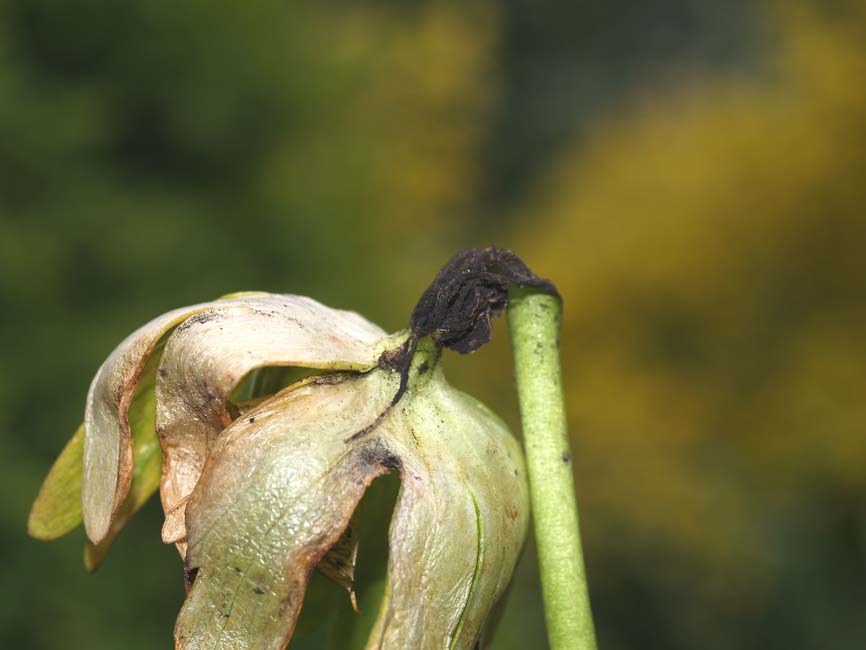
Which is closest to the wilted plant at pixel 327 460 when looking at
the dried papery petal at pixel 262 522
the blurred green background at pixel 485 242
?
the dried papery petal at pixel 262 522

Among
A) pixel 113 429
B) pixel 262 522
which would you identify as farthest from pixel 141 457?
pixel 262 522

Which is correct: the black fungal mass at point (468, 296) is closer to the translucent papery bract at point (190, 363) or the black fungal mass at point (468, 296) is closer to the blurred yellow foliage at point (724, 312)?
the translucent papery bract at point (190, 363)

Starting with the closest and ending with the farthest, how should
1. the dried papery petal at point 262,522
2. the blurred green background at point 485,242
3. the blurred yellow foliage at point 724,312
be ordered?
the dried papery petal at point 262,522, the blurred green background at point 485,242, the blurred yellow foliage at point 724,312

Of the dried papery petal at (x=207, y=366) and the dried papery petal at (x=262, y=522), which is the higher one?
the dried papery petal at (x=207, y=366)

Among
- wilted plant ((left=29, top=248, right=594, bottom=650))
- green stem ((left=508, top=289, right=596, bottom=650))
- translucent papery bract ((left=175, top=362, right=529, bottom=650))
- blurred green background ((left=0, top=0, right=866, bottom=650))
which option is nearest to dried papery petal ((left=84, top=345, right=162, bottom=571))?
wilted plant ((left=29, top=248, right=594, bottom=650))

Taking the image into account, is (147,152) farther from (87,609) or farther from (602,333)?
(602,333)

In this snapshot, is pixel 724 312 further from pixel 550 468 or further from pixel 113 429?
pixel 113 429
